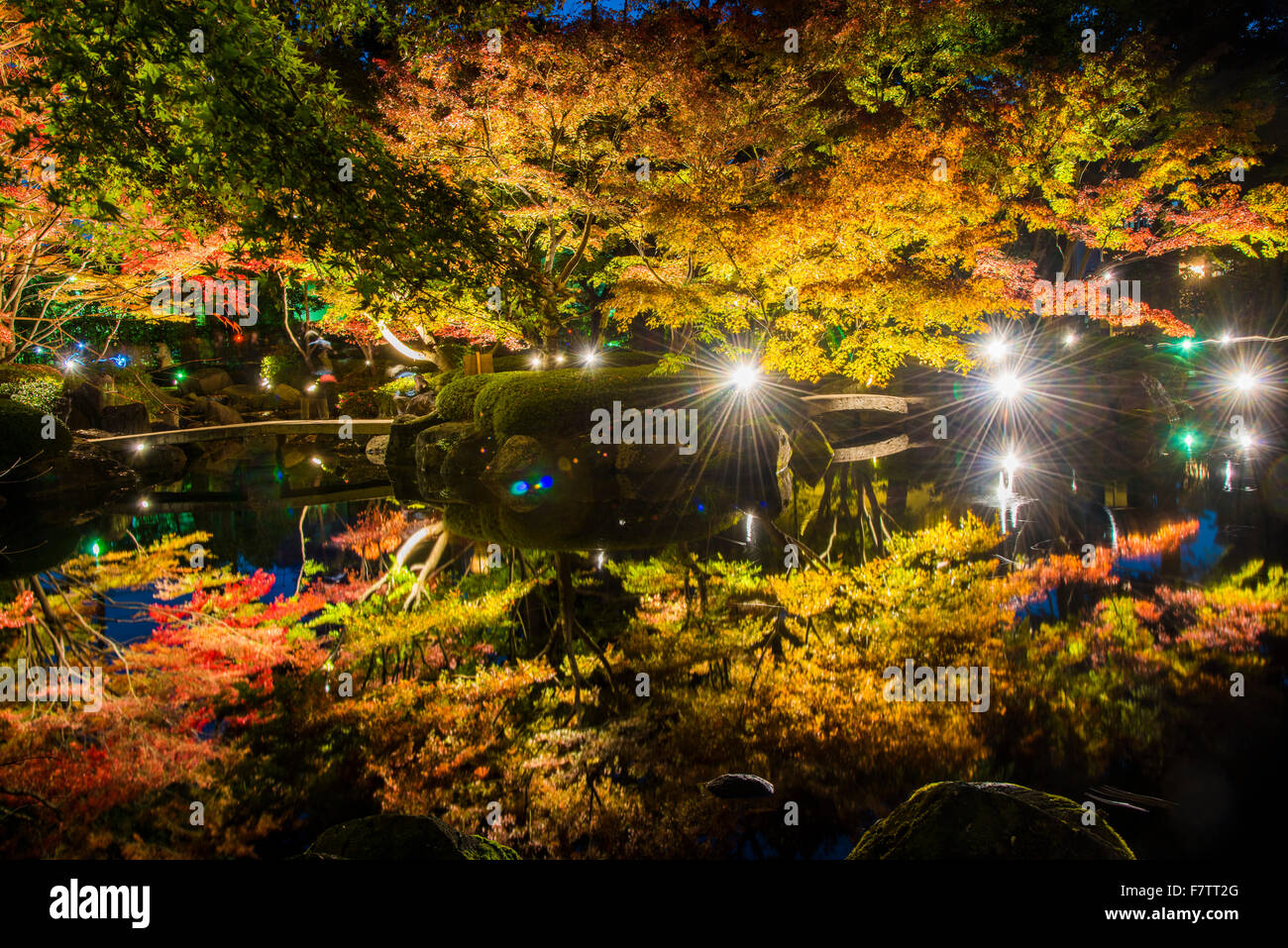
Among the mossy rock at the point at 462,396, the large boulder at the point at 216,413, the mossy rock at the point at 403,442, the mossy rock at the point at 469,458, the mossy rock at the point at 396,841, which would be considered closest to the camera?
the mossy rock at the point at 396,841

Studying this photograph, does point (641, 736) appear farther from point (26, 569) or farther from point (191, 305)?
point (191, 305)

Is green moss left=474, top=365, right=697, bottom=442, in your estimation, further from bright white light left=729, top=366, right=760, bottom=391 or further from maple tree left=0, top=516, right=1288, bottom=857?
maple tree left=0, top=516, right=1288, bottom=857

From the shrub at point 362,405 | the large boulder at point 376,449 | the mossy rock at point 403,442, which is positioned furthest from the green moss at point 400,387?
the mossy rock at point 403,442

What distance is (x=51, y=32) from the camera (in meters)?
2.93

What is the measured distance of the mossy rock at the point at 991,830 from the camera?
7.35 feet

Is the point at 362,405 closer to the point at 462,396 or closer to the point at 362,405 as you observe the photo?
the point at 362,405

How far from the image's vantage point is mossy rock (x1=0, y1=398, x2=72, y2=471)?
11.5 metres

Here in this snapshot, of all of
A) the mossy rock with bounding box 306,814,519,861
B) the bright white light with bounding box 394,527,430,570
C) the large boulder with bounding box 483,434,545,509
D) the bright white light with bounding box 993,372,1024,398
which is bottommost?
the mossy rock with bounding box 306,814,519,861

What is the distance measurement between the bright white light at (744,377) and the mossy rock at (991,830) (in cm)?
1229

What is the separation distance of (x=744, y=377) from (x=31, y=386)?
1481cm

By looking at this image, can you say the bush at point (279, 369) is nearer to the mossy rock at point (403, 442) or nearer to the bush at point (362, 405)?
the bush at point (362, 405)

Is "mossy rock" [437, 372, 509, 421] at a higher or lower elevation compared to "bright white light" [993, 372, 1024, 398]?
lower

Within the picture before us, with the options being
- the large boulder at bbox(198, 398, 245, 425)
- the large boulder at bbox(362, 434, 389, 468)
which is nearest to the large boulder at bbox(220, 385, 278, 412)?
the large boulder at bbox(198, 398, 245, 425)

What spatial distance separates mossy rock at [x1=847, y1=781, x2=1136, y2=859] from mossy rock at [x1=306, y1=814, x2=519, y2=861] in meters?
1.59
